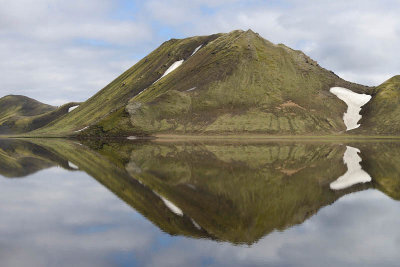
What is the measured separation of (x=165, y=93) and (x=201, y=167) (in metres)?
122

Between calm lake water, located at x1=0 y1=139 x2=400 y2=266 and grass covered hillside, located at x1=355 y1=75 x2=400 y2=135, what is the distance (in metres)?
125

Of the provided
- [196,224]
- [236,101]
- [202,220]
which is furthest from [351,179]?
[236,101]

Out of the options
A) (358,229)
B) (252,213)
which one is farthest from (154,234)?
(358,229)

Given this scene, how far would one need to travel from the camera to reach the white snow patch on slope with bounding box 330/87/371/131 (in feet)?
538

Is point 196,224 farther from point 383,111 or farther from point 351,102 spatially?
point 351,102

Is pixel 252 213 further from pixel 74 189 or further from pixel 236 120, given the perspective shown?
pixel 236 120

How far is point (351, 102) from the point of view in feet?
582

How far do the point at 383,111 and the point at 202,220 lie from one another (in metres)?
161

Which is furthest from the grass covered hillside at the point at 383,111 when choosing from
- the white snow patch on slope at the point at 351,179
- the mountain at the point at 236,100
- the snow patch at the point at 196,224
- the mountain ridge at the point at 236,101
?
the snow patch at the point at 196,224

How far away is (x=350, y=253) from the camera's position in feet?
56.8

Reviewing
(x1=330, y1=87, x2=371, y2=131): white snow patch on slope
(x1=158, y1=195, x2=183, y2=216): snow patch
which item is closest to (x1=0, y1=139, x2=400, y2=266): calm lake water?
(x1=158, y1=195, x2=183, y2=216): snow patch

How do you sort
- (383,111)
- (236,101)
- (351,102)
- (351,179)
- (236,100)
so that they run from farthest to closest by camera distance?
1. (351,102)
2. (236,100)
3. (236,101)
4. (383,111)
5. (351,179)

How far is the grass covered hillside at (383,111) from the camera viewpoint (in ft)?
509

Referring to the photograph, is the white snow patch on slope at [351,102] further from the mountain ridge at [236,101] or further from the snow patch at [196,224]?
the snow patch at [196,224]
